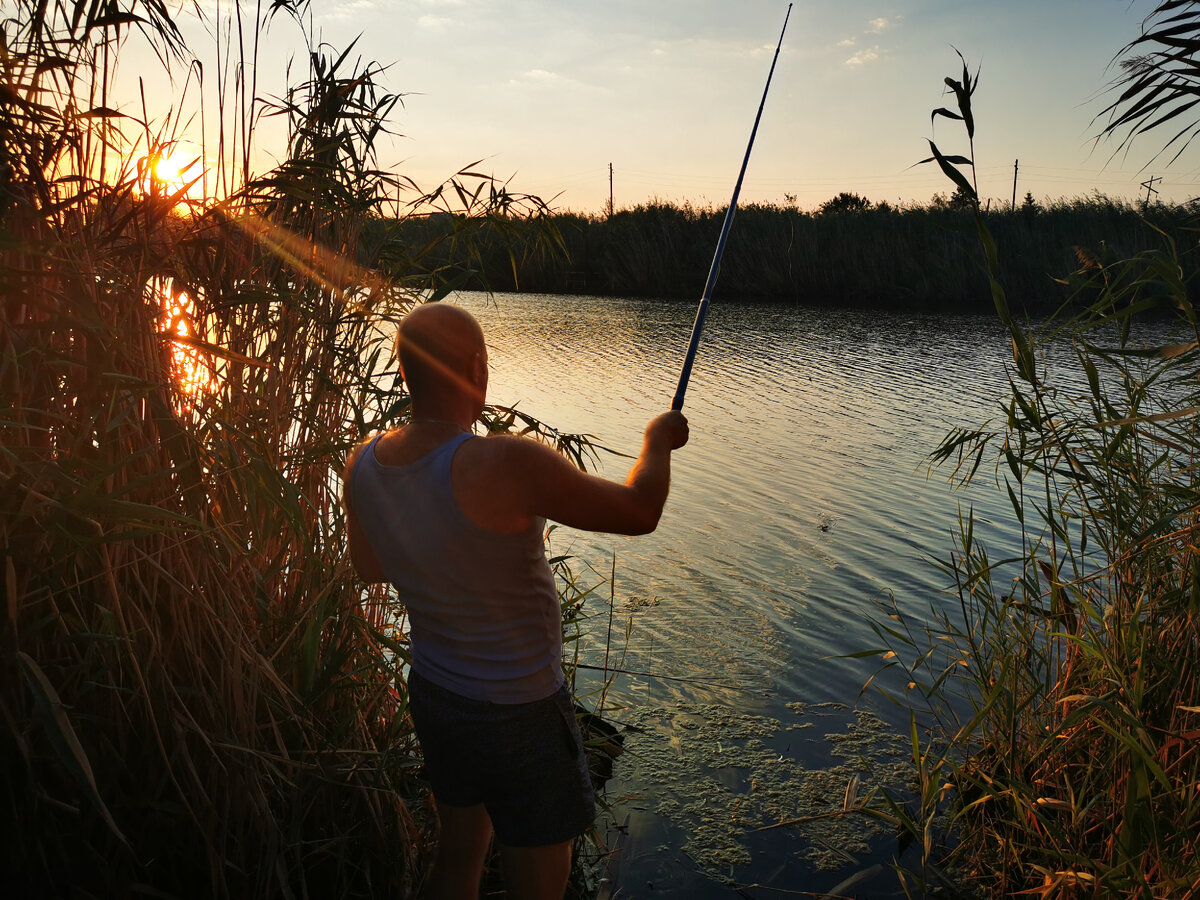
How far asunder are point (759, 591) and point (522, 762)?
470 centimetres

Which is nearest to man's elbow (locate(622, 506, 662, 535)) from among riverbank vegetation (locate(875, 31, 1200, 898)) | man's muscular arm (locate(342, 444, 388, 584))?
man's muscular arm (locate(342, 444, 388, 584))

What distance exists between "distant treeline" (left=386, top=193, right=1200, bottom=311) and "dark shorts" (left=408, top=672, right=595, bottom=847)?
23592 millimetres

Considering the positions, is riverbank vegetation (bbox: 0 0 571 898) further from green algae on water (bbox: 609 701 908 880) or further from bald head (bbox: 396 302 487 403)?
green algae on water (bbox: 609 701 908 880)

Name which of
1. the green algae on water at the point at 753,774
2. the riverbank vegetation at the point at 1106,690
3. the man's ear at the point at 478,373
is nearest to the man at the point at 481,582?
the man's ear at the point at 478,373

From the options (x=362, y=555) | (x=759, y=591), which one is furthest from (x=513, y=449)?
(x=759, y=591)

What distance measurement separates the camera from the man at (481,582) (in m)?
1.88

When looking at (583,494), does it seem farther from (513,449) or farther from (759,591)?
(759,591)

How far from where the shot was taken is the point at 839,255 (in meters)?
27.8

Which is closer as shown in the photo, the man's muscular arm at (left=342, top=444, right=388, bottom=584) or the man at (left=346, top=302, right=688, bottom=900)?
the man at (left=346, top=302, right=688, bottom=900)

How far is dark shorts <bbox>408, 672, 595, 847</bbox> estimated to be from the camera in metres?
2.00

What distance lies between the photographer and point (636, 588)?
650 centimetres

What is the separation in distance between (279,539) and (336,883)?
1.03 m

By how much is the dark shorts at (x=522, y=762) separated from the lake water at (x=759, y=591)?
1.62m

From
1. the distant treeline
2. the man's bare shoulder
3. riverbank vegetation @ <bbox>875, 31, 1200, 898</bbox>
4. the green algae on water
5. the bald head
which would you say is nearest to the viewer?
the man's bare shoulder
